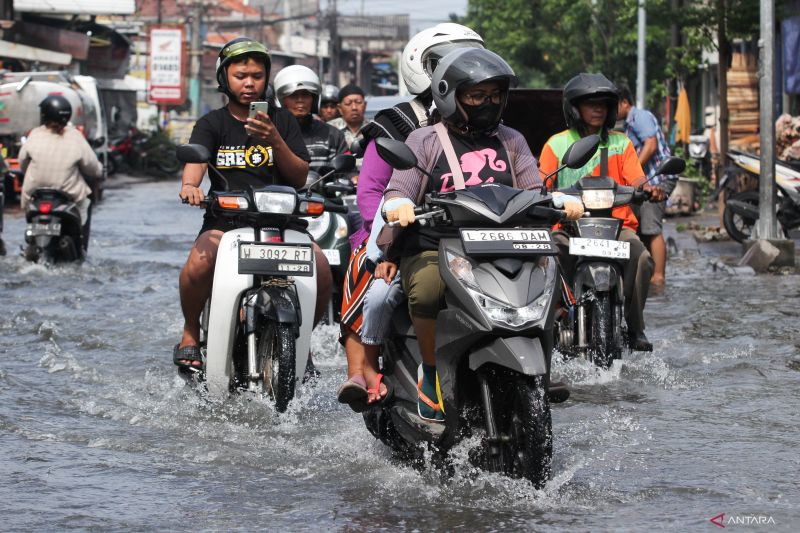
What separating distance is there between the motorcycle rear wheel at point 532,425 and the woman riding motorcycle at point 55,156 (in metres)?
9.09

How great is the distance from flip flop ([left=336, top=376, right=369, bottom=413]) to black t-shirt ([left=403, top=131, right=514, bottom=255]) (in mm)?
602

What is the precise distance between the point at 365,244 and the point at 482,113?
0.86 metres

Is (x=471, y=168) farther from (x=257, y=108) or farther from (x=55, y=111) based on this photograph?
(x=55, y=111)

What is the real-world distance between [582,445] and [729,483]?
0.84 metres

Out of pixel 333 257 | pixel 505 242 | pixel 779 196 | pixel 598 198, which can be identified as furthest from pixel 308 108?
pixel 779 196

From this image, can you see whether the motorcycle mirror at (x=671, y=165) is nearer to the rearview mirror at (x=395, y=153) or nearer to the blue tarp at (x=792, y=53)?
the rearview mirror at (x=395, y=153)

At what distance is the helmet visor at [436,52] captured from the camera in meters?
6.07

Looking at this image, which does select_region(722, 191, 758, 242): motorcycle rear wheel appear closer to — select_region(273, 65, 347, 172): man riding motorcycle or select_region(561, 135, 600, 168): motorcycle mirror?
select_region(273, 65, 347, 172): man riding motorcycle

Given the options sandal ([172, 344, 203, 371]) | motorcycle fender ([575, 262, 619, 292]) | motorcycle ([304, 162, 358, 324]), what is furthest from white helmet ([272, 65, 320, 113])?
sandal ([172, 344, 203, 371])

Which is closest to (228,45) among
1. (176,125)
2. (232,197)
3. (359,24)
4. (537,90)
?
(232,197)

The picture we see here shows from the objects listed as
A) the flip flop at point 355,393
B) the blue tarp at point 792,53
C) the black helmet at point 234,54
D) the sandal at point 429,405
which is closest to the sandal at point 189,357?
the black helmet at point 234,54

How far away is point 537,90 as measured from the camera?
11398 millimetres

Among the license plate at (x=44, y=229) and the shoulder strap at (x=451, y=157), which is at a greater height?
the shoulder strap at (x=451, y=157)

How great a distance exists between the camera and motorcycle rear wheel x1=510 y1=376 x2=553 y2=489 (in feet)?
15.8
